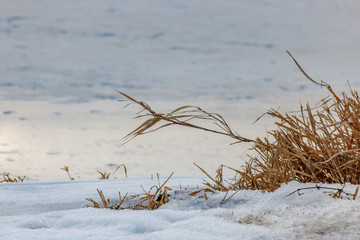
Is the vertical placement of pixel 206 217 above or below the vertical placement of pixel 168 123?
below

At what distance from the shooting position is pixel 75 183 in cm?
298

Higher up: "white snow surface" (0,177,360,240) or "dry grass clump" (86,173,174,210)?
"white snow surface" (0,177,360,240)

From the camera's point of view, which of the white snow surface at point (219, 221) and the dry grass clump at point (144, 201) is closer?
the white snow surface at point (219, 221)

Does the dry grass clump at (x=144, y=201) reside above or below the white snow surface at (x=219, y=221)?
below

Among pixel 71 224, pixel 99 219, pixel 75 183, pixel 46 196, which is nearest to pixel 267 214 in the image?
pixel 99 219

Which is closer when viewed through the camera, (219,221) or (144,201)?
(219,221)

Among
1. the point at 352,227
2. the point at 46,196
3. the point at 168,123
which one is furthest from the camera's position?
the point at 46,196

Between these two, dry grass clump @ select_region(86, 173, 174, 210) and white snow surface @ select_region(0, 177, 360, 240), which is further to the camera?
dry grass clump @ select_region(86, 173, 174, 210)

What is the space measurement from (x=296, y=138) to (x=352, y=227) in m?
0.73

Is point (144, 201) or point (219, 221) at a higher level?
point (219, 221)

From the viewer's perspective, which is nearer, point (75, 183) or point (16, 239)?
point (16, 239)

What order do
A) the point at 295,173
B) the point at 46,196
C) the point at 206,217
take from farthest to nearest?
the point at 46,196 → the point at 295,173 → the point at 206,217

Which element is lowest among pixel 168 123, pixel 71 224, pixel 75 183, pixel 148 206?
pixel 75 183

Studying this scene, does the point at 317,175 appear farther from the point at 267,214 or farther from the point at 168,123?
the point at 168,123
